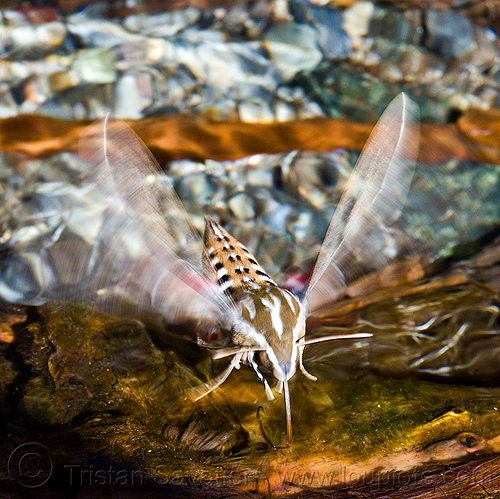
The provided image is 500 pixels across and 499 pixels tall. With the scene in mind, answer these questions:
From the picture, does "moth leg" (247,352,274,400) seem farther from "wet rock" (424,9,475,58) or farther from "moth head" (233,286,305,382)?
"wet rock" (424,9,475,58)

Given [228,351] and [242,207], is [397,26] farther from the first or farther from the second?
[228,351]

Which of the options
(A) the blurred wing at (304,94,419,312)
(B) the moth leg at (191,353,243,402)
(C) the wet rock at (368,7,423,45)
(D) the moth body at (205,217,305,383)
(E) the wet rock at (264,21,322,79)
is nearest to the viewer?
(D) the moth body at (205,217,305,383)

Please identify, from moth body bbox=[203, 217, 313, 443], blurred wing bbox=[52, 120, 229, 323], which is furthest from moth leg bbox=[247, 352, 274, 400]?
blurred wing bbox=[52, 120, 229, 323]

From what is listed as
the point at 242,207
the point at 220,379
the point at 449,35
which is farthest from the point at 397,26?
the point at 220,379

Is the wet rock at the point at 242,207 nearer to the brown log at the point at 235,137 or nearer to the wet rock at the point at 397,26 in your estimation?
the brown log at the point at 235,137

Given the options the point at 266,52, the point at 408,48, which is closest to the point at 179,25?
the point at 266,52

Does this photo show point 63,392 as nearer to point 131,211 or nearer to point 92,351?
point 92,351
